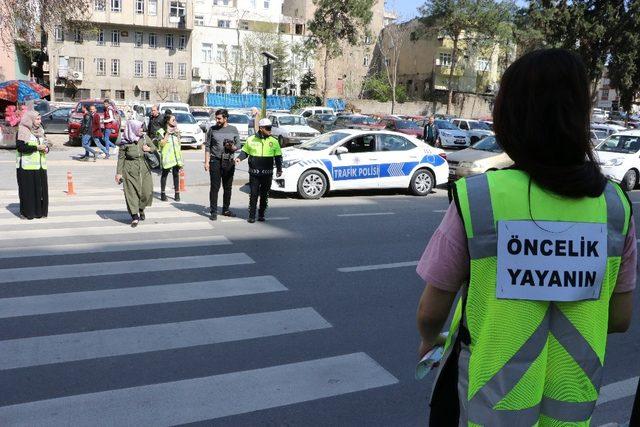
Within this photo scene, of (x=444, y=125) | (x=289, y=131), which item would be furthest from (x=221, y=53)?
(x=289, y=131)

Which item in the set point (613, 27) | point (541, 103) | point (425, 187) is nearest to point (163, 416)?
point (541, 103)

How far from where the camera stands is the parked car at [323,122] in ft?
111

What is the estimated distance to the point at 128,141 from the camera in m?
10.4

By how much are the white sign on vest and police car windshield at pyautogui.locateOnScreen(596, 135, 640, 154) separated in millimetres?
18270

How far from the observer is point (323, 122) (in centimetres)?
3456

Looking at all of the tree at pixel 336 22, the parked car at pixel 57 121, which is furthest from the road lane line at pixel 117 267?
the tree at pixel 336 22

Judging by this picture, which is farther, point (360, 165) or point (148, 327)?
point (360, 165)

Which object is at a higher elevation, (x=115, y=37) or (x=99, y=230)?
(x=115, y=37)

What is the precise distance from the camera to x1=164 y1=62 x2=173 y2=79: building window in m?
60.7

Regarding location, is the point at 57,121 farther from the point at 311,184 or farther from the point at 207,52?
the point at 207,52

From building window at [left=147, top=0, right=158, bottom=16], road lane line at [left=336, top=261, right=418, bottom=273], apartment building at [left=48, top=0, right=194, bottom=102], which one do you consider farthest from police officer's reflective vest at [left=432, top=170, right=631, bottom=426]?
building window at [left=147, top=0, right=158, bottom=16]

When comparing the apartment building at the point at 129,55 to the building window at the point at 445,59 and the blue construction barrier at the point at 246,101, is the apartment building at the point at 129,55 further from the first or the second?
the building window at the point at 445,59

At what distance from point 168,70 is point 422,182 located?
5031 cm

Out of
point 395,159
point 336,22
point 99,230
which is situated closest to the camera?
point 99,230
